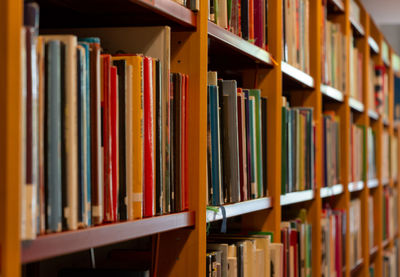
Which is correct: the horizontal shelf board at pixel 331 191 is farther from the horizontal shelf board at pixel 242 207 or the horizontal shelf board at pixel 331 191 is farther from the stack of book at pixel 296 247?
the horizontal shelf board at pixel 242 207

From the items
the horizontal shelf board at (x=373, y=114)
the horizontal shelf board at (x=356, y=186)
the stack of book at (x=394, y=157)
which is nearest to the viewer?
the horizontal shelf board at (x=356, y=186)

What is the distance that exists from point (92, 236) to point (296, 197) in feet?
4.60

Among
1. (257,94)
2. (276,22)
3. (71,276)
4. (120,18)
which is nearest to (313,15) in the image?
(276,22)

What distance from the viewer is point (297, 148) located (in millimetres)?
2434

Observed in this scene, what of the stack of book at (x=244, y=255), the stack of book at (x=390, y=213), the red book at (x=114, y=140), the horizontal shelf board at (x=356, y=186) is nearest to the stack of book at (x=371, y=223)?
the horizontal shelf board at (x=356, y=186)

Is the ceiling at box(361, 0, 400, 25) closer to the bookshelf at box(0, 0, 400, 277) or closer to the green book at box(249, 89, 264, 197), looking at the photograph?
the bookshelf at box(0, 0, 400, 277)

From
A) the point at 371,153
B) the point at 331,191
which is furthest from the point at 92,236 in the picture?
the point at 371,153

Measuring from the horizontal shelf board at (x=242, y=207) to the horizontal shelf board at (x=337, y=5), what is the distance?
4.35 feet

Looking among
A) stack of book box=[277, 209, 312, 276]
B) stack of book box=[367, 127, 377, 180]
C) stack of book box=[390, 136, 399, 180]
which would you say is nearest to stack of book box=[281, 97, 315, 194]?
stack of book box=[277, 209, 312, 276]

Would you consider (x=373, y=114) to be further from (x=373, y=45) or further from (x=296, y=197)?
(x=296, y=197)

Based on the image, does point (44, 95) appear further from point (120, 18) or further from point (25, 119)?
point (120, 18)

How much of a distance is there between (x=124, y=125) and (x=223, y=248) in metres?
0.60

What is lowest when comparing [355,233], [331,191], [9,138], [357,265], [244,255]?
[357,265]

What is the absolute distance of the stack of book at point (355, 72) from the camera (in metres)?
3.54
